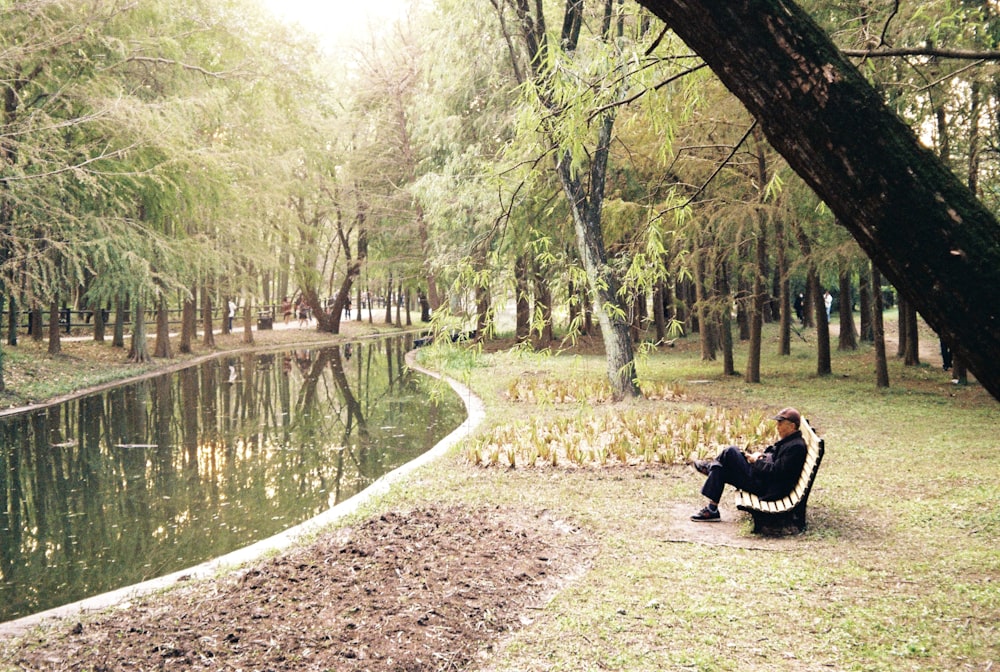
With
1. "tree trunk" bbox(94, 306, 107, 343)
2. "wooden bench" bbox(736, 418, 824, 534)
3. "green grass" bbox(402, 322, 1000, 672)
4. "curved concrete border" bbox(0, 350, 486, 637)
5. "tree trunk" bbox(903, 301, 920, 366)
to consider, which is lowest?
"curved concrete border" bbox(0, 350, 486, 637)

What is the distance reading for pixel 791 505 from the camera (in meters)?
6.44

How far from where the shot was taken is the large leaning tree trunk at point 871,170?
2.56 metres

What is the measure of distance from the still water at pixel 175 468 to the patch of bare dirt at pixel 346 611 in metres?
1.29

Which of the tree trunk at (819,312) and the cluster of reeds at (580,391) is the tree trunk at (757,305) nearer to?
the tree trunk at (819,312)

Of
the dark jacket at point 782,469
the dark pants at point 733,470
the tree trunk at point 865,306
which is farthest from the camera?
the tree trunk at point 865,306

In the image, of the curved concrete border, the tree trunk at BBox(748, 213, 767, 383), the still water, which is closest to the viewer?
the curved concrete border

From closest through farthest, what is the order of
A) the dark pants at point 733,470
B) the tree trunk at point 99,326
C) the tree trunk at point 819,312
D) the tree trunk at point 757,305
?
1. the dark pants at point 733,470
2. the tree trunk at point 757,305
3. the tree trunk at point 819,312
4. the tree trunk at point 99,326

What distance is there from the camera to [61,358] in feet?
75.3

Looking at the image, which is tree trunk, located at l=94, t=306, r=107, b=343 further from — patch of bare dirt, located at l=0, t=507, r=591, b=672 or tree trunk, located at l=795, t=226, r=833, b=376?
patch of bare dirt, located at l=0, t=507, r=591, b=672

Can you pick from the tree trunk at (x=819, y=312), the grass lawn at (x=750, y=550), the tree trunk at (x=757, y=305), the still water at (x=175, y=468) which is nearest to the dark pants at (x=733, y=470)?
the grass lawn at (x=750, y=550)

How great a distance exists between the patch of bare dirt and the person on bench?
141 cm

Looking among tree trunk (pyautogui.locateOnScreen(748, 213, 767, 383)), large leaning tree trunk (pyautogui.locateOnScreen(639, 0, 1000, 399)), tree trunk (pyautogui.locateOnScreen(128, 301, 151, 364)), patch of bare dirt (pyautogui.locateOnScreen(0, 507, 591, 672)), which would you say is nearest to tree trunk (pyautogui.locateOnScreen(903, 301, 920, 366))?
tree trunk (pyautogui.locateOnScreen(748, 213, 767, 383))

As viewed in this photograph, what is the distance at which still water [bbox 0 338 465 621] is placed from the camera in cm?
714

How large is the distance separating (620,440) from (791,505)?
12.8ft
